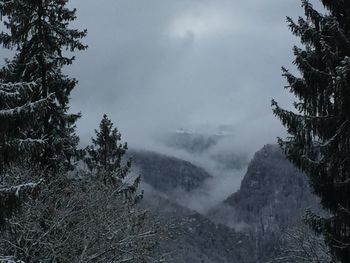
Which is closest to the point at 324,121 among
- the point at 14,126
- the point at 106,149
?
the point at 14,126

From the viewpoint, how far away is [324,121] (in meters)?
12.6

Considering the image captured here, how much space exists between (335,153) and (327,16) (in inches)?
134

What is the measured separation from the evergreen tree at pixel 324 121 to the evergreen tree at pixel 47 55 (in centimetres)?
806

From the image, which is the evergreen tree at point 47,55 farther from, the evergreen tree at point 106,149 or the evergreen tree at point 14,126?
the evergreen tree at point 106,149

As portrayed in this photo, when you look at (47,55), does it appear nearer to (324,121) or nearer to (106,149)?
(324,121)

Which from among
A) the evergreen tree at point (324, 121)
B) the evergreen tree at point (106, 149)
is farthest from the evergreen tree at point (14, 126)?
the evergreen tree at point (106, 149)

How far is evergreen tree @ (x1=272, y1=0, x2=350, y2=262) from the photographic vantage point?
12508 mm

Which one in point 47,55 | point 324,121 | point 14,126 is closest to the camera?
point 14,126

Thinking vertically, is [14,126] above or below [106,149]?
below

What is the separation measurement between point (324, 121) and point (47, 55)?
9.58 m

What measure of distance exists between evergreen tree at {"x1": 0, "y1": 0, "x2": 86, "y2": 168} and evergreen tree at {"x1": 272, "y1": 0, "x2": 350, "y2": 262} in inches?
317

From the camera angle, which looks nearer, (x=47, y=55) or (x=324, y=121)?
(x=324, y=121)

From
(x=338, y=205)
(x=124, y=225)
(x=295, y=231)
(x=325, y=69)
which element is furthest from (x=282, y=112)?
(x=295, y=231)

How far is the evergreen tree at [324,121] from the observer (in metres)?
12.5
